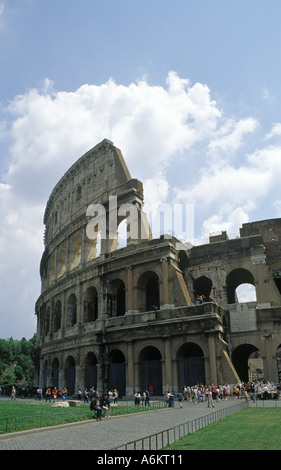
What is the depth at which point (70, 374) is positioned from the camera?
33125 millimetres

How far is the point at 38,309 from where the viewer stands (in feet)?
154

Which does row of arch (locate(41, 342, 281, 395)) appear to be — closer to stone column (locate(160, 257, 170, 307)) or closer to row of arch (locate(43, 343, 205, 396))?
row of arch (locate(43, 343, 205, 396))

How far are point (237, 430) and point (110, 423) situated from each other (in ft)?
16.6

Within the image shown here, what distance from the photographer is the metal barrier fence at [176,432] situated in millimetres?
8367

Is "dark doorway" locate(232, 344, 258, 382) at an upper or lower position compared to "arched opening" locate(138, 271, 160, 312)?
lower

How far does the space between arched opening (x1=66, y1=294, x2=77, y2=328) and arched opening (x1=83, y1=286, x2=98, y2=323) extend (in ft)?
8.62

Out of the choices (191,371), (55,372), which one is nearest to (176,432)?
(191,371)

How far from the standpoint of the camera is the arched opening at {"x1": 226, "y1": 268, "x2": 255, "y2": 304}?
101 ft

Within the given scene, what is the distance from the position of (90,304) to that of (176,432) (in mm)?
23097

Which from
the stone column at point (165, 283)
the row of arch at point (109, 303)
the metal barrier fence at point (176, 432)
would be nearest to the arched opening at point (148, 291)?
the row of arch at point (109, 303)

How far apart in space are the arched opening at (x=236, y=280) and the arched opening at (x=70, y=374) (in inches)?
552

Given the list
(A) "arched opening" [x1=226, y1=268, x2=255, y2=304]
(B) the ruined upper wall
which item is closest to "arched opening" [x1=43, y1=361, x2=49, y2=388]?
(B) the ruined upper wall
